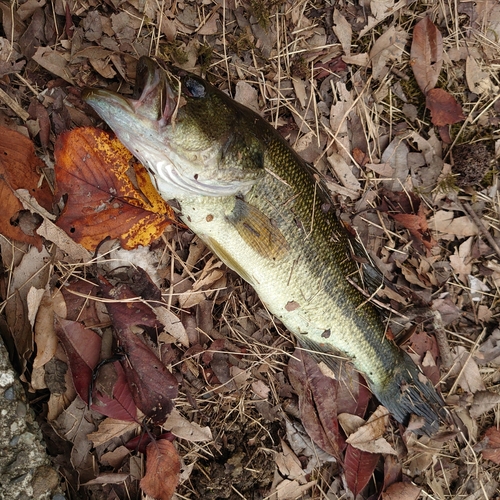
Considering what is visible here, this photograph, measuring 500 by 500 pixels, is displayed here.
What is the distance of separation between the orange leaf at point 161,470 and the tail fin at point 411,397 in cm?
156

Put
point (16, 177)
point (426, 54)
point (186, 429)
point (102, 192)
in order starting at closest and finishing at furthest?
point (16, 177), point (102, 192), point (186, 429), point (426, 54)

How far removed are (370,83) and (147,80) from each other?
2.01 m

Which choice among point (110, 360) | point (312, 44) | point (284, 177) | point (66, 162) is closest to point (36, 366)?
point (110, 360)

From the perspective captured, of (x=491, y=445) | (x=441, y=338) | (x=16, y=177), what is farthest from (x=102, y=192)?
(x=491, y=445)

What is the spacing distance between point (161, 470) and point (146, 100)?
2356 millimetres

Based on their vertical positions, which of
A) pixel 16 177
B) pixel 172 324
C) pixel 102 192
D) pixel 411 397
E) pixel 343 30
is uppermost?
pixel 343 30

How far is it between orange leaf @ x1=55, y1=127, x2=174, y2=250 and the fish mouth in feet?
1.54

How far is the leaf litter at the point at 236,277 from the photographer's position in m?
2.89

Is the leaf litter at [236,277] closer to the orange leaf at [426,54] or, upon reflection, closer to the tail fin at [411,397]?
the orange leaf at [426,54]

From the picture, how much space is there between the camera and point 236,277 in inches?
131

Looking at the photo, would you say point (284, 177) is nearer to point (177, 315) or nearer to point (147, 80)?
point (147, 80)

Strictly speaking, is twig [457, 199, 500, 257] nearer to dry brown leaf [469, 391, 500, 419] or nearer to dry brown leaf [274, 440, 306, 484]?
dry brown leaf [469, 391, 500, 419]

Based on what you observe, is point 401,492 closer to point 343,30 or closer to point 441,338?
point 441,338

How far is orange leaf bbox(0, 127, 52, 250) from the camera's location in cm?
275
